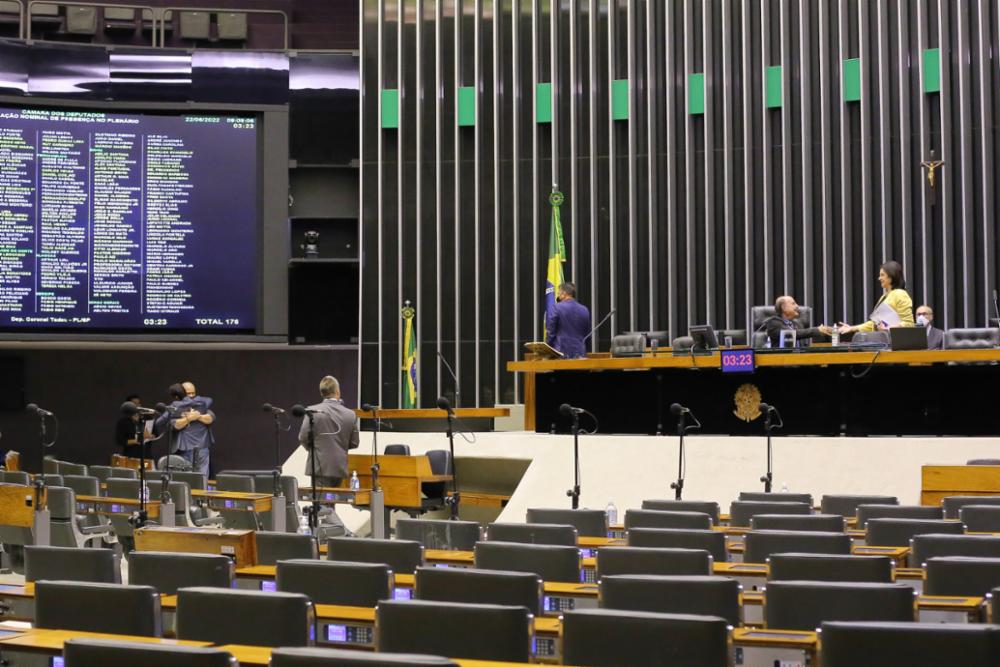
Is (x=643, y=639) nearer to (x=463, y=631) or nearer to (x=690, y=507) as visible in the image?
(x=463, y=631)

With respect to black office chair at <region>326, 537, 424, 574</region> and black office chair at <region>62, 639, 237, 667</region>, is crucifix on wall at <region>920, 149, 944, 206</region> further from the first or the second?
black office chair at <region>62, 639, 237, 667</region>

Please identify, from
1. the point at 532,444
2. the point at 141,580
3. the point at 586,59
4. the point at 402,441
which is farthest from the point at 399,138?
the point at 141,580

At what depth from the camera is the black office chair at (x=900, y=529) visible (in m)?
5.43

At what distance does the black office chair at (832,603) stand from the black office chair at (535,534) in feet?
5.15

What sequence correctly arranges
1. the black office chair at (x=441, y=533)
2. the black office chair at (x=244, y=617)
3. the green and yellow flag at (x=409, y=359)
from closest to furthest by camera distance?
the black office chair at (x=244, y=617) < the black office chair at (x=441, y=533) < the green and yellow flag at (x=409, y=359)

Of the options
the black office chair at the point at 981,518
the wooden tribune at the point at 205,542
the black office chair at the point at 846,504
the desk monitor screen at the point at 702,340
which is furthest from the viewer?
the desk monitor screen at the point at 702,340

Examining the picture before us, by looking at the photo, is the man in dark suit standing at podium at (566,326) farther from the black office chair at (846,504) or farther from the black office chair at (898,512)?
the black office chair at (898,512)

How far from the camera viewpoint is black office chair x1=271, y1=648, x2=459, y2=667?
246cm

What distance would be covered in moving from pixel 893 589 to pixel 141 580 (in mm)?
2562

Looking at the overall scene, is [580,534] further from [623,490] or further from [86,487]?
[86,487]

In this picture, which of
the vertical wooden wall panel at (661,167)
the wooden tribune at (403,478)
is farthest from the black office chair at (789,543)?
the vertical wooden wall panel at (661,167)

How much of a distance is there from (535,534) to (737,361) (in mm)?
4675

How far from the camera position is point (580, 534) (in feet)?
20.4

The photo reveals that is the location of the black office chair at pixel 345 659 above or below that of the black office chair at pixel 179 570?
above
